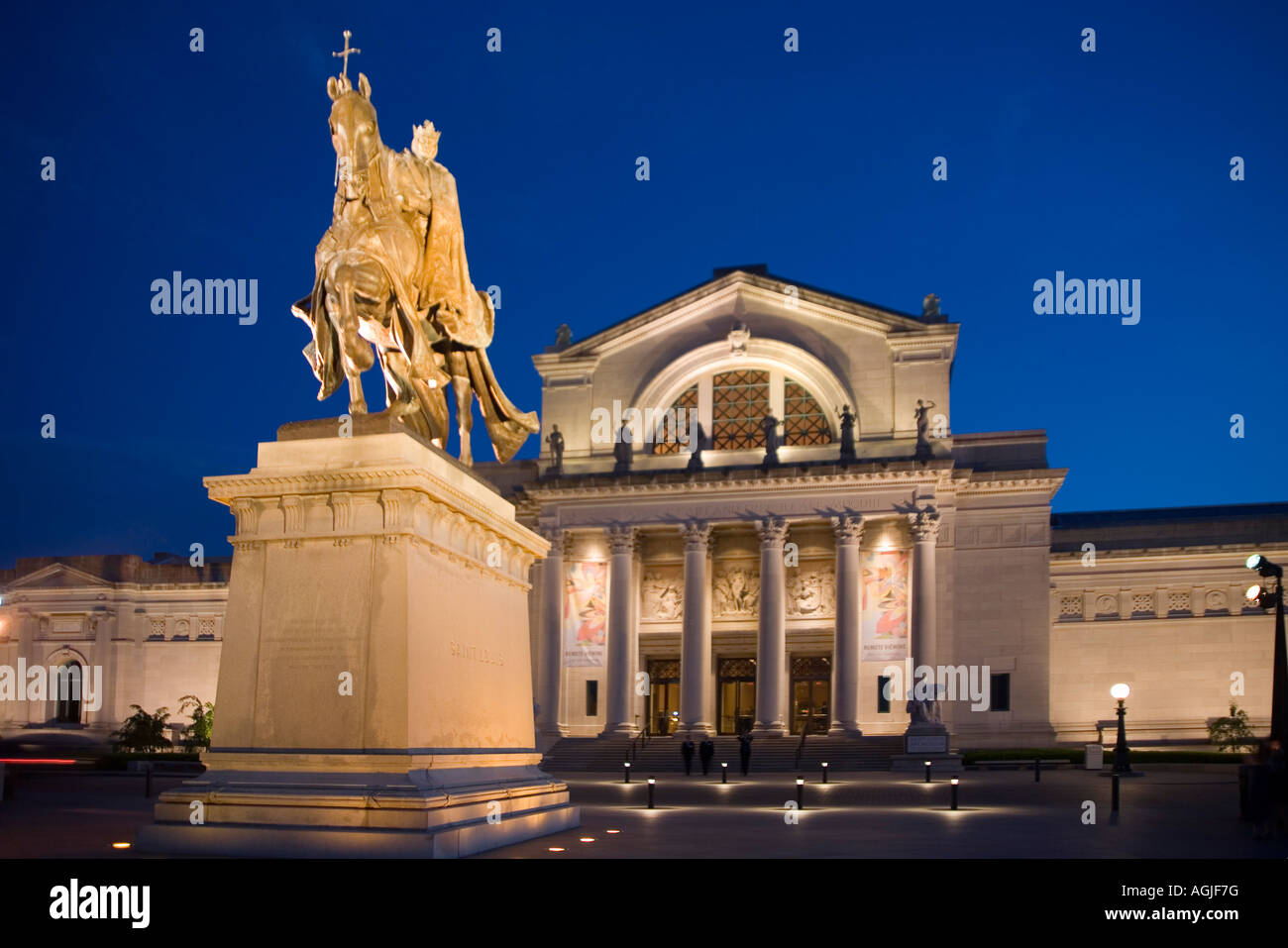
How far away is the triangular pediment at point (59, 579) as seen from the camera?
57156mm

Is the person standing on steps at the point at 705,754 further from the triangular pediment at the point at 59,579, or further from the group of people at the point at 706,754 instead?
the triangular pediment at the point at 59,579

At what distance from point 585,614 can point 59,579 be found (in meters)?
27.2

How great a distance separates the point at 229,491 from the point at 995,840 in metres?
10.6

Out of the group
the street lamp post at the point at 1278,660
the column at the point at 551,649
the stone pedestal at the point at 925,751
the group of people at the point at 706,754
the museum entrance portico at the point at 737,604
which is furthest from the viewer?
the column at the point at 551,649

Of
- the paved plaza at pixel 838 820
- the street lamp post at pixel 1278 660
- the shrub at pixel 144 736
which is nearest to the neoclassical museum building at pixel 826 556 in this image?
the paved plaza at pixel 838 820

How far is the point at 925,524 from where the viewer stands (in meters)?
43.0

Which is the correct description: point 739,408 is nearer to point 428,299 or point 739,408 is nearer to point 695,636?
point 695,636

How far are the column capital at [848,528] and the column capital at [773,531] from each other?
1.96m

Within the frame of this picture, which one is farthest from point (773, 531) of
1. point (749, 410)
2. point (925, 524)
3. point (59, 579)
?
point (59, 579)

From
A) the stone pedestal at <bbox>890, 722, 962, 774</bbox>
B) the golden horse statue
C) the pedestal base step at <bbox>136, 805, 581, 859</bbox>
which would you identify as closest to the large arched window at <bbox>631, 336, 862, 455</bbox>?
the stone pedestal at <bbox>890, 722, 962, 774</bbox>

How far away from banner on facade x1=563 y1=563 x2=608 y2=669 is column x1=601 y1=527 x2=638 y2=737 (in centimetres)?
116

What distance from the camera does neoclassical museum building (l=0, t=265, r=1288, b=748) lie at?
145 feet
